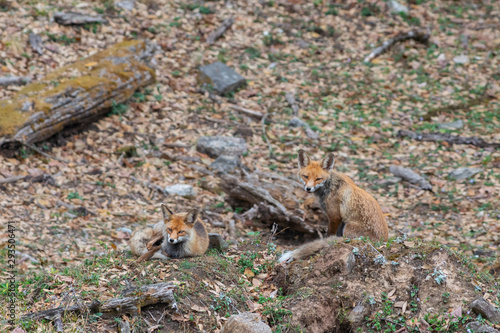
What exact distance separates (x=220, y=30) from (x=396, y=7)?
7162mm

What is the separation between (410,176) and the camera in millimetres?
12055

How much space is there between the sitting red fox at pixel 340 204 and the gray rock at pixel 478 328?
191cm

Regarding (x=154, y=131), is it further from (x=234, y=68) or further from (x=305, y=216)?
(x=305, y=216)

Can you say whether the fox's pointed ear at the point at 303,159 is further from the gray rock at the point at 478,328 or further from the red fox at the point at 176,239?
the gray rock at the point at 478,328

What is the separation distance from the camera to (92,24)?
1500cm

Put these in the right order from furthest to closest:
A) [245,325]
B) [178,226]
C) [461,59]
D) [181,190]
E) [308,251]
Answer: [461,59], [181,190], [178,226], [308,251], [245,325]

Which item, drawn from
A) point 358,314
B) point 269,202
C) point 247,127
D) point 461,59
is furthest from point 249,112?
point 358,314

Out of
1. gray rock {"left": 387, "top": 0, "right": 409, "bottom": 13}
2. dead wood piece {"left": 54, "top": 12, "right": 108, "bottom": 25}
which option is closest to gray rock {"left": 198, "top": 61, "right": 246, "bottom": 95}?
dead wood piece {"left": 54, "top": 12, "right": 108, "bottom": 25}

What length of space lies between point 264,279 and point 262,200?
2.57m

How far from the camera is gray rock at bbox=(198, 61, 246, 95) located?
1487 cm

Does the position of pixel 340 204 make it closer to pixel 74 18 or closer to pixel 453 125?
pixel 453 125

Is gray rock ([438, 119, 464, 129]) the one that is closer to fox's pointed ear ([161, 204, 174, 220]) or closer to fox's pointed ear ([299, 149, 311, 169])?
fox's pointed ear ([299, 149, 311, 169])

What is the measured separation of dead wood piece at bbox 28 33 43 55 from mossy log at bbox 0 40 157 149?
1.57m

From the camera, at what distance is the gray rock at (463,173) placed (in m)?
11.8
